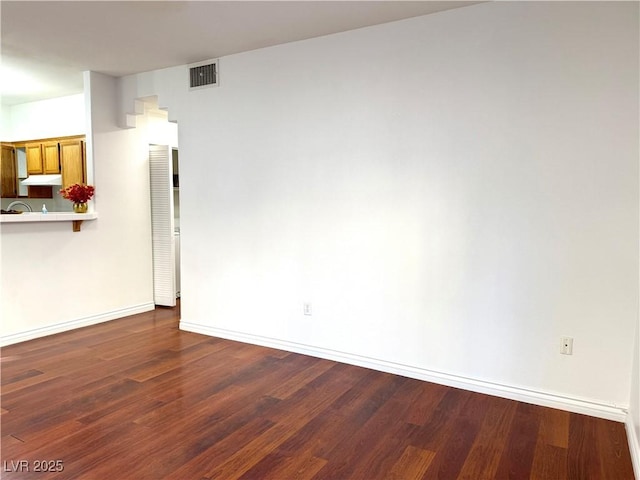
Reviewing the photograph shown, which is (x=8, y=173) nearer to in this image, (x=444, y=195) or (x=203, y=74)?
(x=203, y=74)

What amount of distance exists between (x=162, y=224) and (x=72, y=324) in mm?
1459

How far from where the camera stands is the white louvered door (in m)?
5.31

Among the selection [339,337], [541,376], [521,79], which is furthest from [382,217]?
[541,376]

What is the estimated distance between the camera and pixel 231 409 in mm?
2832

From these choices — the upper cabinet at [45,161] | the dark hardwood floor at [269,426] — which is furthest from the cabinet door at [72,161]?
the dark hardwood floor at [269,426]

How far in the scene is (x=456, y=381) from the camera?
3172mm

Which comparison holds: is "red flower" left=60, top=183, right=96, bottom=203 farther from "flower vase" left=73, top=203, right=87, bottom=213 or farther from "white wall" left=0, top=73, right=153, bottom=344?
"white wall" left=0, top=73, right=153, bottom=344

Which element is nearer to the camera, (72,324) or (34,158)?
(72,324)

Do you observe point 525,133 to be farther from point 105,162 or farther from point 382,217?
point 105,162

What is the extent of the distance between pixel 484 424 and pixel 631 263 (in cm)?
126

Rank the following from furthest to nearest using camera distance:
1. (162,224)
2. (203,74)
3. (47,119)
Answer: (47,119)
(162,224)
(203,74)

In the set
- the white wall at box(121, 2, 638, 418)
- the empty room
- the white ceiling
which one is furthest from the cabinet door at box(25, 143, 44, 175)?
the white wall at box(121, 2, 638, 418)

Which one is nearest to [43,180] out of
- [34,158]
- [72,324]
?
[34,158]

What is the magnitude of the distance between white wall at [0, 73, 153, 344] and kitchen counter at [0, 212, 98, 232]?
8 cm
